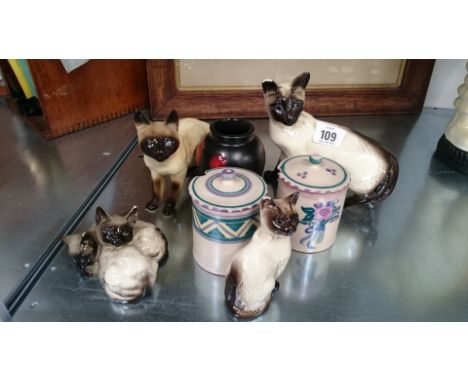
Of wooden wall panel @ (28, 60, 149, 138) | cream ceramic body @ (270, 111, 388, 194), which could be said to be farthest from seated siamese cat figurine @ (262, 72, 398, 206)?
wooden wall panel @ (28, 60, 149, 138)

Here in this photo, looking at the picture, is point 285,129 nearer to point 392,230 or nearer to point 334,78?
point 392,230

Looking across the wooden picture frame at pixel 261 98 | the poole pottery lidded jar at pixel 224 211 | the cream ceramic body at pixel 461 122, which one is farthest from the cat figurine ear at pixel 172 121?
the cream ceramic body at pixel 461 122

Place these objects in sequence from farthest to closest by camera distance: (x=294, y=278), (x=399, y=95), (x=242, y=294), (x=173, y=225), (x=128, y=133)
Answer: (x=399, y=95) → (x=128, y=133) → (x=173, y=225) → (x=294, y=278) → (x=242, y=294)

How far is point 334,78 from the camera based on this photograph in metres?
1.16

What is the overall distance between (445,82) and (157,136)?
1.01 m

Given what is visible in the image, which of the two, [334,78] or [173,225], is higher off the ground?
[334,78]

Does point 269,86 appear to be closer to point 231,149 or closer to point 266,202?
point 231,149

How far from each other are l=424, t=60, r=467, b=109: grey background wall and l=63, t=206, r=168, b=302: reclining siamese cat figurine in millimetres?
1055

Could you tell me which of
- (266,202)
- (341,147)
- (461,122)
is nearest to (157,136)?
(266,202)

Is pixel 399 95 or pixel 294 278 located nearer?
pixel 294 278

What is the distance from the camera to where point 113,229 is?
1.95ft

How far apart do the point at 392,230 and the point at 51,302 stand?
65 centimetres

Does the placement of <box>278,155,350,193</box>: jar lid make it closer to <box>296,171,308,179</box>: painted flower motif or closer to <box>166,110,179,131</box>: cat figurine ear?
<box>296,171,308,179</box>: painted flower motif

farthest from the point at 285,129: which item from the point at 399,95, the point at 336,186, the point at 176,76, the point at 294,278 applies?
the point at 399,95
